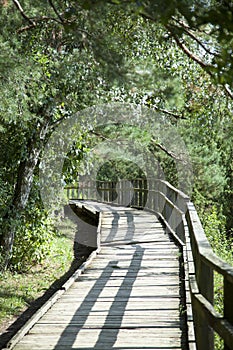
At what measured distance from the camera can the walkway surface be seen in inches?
183

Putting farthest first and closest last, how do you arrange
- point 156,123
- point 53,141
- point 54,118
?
point 156,123 < point 53,141 < point 54,118

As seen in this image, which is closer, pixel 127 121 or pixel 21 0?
pixel 21 0

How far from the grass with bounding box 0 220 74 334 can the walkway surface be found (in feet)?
4.28

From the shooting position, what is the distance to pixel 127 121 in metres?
11.1

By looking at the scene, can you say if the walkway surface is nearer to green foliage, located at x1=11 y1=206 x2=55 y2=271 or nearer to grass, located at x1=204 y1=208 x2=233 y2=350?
grass, located at x1=204 y1=208 x2=233 y2=350

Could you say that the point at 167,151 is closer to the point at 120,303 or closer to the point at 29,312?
the point at 29,312

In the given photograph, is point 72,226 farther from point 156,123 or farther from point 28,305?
point 28,305

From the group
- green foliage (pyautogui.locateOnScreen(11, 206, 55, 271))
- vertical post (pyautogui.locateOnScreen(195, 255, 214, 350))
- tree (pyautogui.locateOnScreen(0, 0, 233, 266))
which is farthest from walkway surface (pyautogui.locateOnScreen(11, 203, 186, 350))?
tree (pyautogui.locateOnScreen(0, 0, 233, 266))

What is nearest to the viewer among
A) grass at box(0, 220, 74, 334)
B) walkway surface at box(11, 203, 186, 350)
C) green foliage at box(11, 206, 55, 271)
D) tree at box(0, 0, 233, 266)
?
walkway surface at box(11, 203, 186, 350)

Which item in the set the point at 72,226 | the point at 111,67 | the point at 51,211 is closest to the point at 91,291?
the point at 111,67

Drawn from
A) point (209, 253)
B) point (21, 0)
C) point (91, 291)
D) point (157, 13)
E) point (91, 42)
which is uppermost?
point (21, 0)

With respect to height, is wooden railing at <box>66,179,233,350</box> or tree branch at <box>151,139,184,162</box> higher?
tree branch at <box>151,139,184,162</box>

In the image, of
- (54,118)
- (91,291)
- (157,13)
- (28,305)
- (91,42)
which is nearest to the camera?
(157,13)

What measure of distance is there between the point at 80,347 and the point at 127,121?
279 inches
